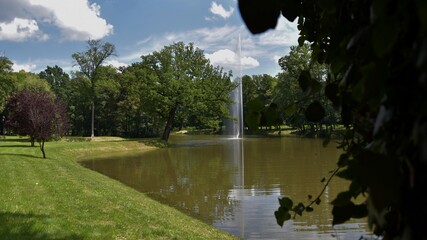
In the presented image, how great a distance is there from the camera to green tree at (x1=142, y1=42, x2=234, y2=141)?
43.4 m

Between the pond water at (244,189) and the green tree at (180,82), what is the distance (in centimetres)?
1771

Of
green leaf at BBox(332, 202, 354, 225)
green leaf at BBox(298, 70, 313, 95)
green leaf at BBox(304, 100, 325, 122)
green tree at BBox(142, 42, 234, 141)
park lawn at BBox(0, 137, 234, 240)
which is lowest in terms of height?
park lawn at BBox(0, 137, 234, 240)

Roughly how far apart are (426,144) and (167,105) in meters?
44.0

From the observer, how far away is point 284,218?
1.50 metres

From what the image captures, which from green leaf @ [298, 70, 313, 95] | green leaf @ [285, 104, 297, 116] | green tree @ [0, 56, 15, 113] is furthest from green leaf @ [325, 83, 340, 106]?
green tree @ [0, 56, 15, 113]

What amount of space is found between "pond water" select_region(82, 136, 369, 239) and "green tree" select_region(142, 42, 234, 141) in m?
17.7

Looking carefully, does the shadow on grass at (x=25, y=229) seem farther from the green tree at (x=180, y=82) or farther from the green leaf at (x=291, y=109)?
the green tree at (x=180, y=82)

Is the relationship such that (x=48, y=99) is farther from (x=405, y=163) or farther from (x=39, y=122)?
(x=405, y=163)

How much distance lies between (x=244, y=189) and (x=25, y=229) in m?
9.50

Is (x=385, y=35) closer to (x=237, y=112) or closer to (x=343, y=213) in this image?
(x=343, y=213)

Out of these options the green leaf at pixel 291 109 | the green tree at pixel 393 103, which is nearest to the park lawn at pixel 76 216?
the green leaf at pixel 291 109

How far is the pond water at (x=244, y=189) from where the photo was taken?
376 inches

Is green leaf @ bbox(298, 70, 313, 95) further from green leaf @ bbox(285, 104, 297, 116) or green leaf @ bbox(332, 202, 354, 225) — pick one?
green leaf @ bbox(332, 202, 354, 225)

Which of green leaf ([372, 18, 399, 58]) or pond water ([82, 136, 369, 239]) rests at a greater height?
green leaf ([372, 18, 399, 58])
